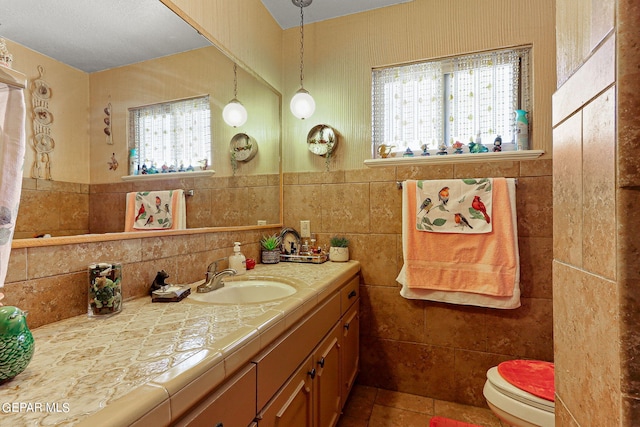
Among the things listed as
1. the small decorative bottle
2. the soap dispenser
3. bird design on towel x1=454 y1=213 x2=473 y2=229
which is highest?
the small decorative bottle

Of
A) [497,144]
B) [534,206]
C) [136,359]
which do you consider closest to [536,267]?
[534,206]

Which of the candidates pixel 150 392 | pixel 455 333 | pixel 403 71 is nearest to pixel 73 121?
pixel 150 392

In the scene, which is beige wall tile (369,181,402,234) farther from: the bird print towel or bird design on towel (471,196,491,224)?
bird design on towel (471,196,491,224)

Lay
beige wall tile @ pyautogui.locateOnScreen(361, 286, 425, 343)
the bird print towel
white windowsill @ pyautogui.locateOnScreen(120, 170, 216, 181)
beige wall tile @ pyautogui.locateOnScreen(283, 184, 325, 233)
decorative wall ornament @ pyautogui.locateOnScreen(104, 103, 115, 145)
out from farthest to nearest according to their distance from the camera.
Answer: beige wall tile @ pyautogui.locateOnScreen(283, 184, 325, 233) < beige wall tile @ pyautogui.locateOnScreen(361, 286, 425, 343) < the bird print towel < white windowsill @ pyautogui.locateOnScreen(120, 170, 216, 181) < decorative wall ornament @ pyautogui.locateOnScreen(104, 103, 115, 145)

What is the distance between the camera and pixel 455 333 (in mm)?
1819

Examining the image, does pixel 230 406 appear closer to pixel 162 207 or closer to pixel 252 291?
pixel 252 291

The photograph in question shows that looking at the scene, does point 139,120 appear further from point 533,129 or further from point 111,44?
point 533,129

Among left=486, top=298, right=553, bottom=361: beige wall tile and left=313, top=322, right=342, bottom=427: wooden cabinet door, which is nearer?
left=313, top=322, right=342, bottom=427: wooden cabinet door

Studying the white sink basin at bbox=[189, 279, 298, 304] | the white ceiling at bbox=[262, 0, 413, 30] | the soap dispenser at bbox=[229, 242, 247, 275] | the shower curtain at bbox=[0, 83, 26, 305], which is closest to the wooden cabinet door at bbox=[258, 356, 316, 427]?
the white sink basin at bbox=[189, 279, 298, 304]

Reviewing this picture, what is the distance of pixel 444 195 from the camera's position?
1.75 metres

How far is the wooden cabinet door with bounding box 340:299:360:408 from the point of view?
5.28ft

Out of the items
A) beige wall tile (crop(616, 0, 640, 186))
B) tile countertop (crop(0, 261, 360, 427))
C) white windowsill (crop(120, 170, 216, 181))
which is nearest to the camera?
beige wall tile (crop(616, 0, 640, 186))

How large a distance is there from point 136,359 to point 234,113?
1.43 m

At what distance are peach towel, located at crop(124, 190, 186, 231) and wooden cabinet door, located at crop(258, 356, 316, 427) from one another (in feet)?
2.60
